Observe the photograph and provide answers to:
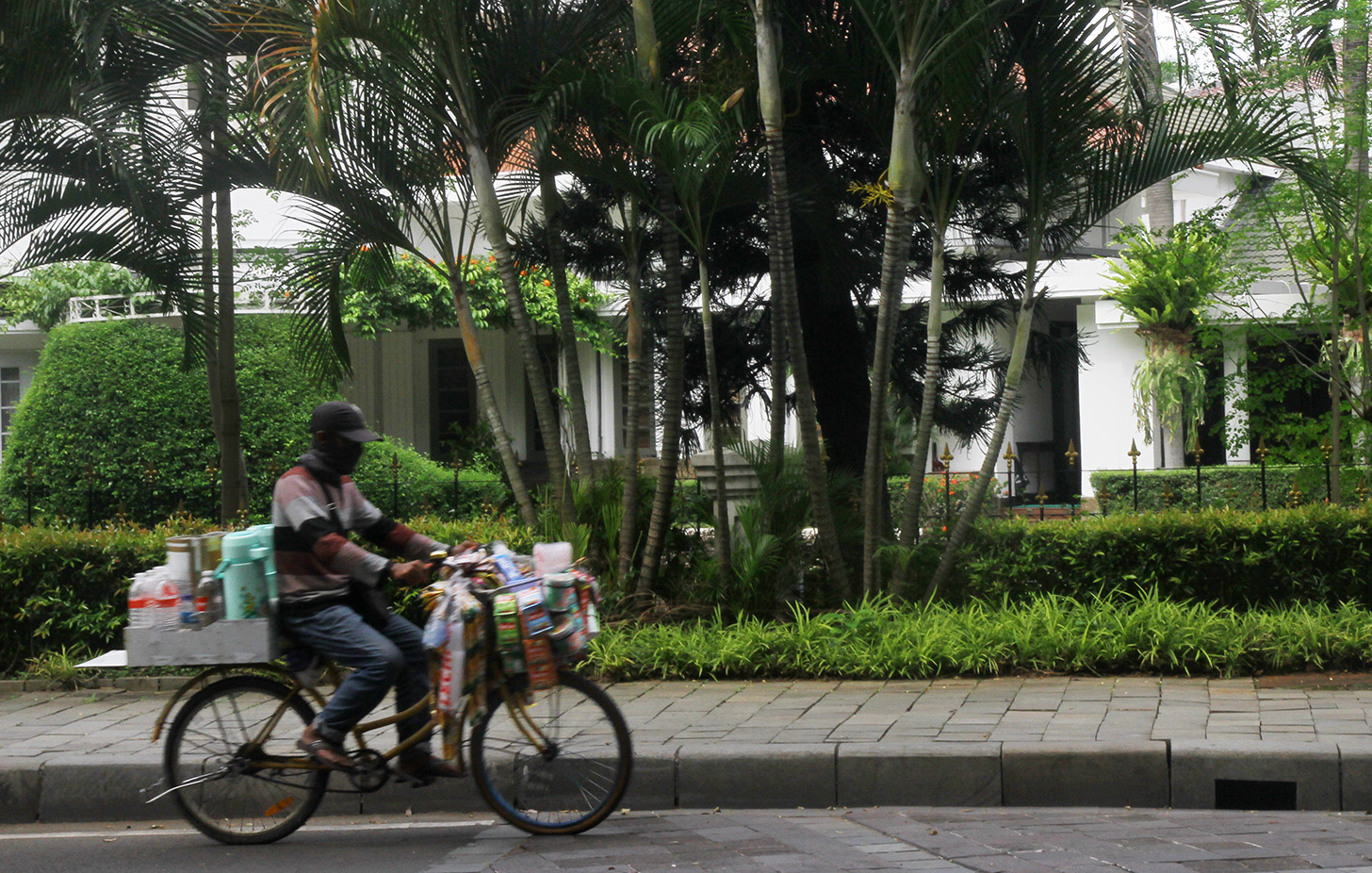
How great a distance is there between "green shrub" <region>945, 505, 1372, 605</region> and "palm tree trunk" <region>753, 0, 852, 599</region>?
118 centimetres

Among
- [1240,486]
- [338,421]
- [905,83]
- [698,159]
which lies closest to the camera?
[338,421]

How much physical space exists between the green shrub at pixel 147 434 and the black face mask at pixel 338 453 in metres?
8.66

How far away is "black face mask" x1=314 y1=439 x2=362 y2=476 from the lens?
465cm

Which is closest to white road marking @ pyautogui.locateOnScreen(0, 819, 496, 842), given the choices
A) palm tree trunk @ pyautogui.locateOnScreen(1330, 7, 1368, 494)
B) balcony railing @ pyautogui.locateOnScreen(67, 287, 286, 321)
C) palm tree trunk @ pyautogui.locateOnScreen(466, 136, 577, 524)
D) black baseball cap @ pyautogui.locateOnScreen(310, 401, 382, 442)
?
black baseball cap @ pyautogui.locateOnScreen(310, 401, 382, 442)

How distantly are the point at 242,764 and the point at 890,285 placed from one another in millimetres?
4484

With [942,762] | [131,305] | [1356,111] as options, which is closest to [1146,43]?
[1356,111]

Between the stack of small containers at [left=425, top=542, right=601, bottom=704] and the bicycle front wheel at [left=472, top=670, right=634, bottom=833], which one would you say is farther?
the bicycle front wheel at [left=472, top=670, right=634, bottom=833]

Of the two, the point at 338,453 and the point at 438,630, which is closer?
the point at 438,630

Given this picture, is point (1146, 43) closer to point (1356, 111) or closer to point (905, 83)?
point (905, 83)

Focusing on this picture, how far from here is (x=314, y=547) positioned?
14.7 feet

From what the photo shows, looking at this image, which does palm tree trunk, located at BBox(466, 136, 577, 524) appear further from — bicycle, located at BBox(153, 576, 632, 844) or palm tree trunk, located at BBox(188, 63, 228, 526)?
bicycle, located at BBox(153, 576, 632, 844)

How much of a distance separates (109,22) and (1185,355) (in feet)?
52.5

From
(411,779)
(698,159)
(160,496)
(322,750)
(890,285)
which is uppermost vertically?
(698,159)

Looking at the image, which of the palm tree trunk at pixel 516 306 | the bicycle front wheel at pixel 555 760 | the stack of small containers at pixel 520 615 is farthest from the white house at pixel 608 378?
the stack of small containers at pixel 520 615
